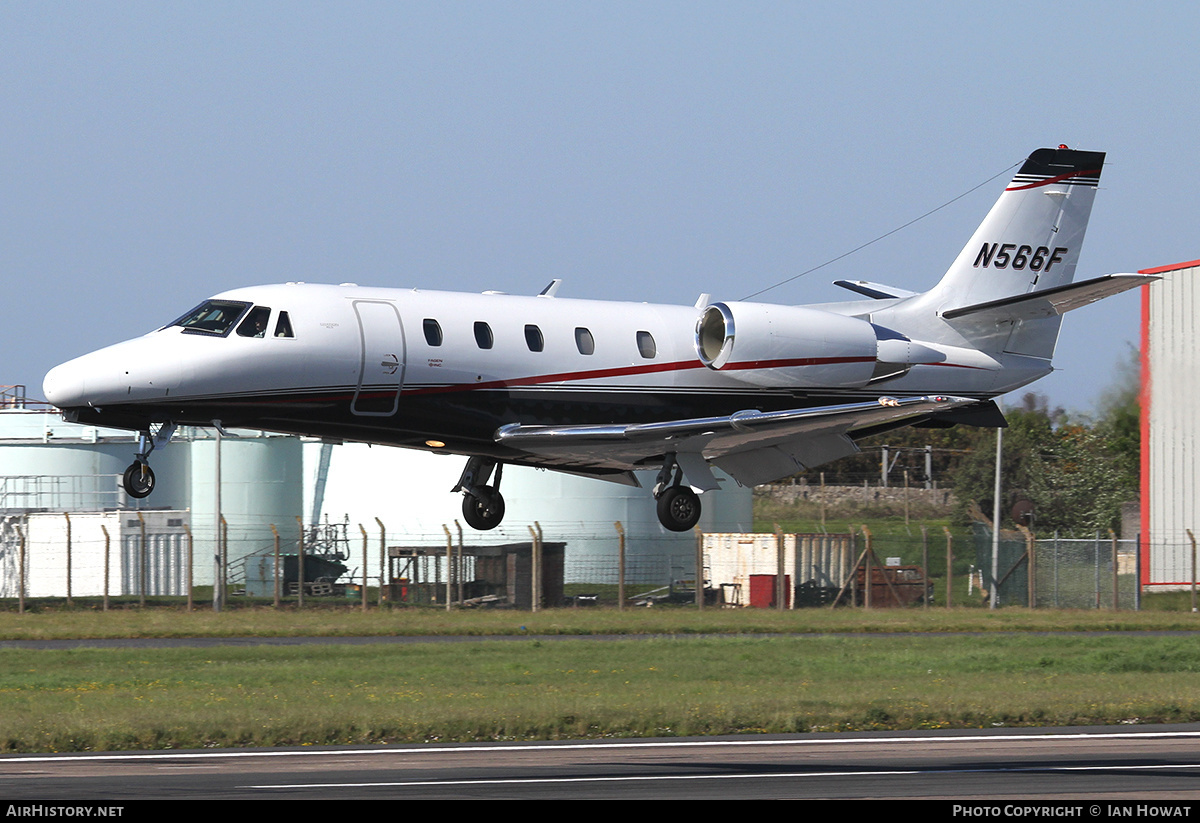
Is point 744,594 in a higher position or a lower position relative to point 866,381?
lower

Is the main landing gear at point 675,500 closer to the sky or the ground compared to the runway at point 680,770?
closer to the sky

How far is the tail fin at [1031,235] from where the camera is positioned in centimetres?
3023

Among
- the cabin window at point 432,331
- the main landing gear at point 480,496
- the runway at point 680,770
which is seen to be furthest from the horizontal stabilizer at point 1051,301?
Answer: the cabin window at point 432,331

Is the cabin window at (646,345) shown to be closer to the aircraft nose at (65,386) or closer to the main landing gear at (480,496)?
the main landing gear at (480,496)

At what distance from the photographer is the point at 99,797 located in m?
18.0

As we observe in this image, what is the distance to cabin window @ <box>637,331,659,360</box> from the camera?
26.0 metres

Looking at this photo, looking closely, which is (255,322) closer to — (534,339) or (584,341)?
(534,339)

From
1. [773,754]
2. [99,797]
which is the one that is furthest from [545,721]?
[99,797]

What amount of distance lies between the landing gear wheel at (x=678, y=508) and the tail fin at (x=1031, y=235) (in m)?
7.48

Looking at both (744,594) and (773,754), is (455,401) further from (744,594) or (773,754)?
(744,594)

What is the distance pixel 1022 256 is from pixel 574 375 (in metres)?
10.1

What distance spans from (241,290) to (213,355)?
1.27m

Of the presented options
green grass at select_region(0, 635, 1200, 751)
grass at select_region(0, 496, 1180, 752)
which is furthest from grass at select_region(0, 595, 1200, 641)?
green grass at select_region(0, 635, 1200, 751)

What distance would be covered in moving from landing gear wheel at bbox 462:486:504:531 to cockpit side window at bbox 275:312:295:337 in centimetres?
481
